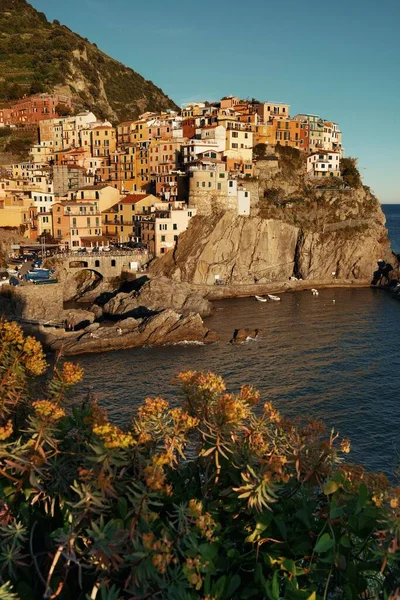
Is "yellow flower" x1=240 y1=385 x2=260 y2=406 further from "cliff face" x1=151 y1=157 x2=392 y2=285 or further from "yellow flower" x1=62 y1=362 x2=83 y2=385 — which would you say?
"cliff face" x1=151 y1=157 x2=392 y2=285

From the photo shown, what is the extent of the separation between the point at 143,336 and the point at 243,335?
7.67 m

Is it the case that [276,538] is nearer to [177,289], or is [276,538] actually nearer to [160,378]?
[160,378]

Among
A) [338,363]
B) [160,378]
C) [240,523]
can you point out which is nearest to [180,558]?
[240,523]

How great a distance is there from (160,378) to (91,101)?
3670 inches

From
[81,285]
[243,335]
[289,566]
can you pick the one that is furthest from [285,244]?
[289,566]

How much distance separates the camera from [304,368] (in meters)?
34.9

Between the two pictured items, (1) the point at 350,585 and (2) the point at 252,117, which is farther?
(2) the point at 252,117

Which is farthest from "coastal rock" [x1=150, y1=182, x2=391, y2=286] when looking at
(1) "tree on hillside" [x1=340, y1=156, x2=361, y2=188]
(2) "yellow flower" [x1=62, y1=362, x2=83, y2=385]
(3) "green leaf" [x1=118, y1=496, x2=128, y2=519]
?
(3) "green leaf" [x1=118, y1=496, x2=128, y2=519]

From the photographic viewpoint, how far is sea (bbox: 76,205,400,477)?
86.2ft

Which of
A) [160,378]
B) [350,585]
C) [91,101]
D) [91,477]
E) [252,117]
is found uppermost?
[91,101]

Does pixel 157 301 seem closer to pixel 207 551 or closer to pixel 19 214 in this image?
pixel 19 214

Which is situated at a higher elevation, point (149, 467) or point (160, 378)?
point (149, 467)

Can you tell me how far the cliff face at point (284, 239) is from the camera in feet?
206

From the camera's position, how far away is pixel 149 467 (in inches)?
227
